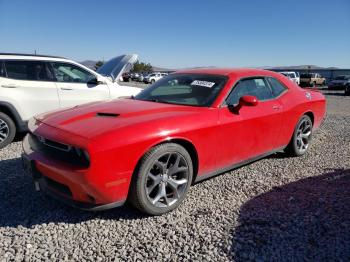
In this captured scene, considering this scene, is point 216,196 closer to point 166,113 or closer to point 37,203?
point 166,113

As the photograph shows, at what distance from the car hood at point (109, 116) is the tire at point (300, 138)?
210 cm

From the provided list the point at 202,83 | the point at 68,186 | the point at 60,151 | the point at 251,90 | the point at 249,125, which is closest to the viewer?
the point at 68,186

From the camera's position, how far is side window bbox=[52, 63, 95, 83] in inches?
249

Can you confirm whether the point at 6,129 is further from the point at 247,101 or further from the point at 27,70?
the point at 247,101

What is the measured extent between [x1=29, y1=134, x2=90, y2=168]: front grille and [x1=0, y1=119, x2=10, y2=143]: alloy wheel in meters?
2.68

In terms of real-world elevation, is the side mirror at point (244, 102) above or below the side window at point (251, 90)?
below

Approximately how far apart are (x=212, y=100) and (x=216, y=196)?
43.0 inches

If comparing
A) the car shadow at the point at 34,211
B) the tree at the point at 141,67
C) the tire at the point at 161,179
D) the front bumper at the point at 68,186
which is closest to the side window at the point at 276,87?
the tire at the point at 161,179

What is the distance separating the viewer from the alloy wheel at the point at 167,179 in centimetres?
311

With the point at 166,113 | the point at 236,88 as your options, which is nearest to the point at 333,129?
the point at 236,88

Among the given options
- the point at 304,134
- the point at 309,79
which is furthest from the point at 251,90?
the point at 309,79

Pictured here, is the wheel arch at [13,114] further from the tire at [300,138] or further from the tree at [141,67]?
the tree at [141,67]

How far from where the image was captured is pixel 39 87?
600 cm

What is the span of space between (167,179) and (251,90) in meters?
1.79
